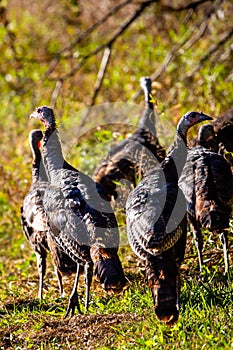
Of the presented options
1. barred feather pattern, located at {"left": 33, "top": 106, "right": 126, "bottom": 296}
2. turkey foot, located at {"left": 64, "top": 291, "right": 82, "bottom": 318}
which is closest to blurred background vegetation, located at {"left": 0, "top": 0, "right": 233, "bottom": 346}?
barred feather pattern, located at {"left": 33, "top": 106, "right": 126, "bottom": 296}

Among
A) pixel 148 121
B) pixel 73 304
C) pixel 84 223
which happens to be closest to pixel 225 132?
pixel 148 121

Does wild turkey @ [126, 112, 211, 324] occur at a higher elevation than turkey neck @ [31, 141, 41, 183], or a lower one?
lower

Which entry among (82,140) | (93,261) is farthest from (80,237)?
(82,140)

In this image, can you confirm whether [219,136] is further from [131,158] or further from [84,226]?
[84,226]

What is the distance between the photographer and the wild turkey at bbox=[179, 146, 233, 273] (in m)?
6.17

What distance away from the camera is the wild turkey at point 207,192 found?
6172mm

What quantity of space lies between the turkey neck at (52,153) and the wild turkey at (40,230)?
294 millimetres

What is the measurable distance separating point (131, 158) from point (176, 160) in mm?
2210

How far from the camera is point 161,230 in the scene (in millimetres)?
5551

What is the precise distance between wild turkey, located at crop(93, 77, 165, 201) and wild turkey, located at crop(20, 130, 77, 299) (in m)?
0.98

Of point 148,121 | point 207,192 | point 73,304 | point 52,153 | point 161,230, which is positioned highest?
point 148,121

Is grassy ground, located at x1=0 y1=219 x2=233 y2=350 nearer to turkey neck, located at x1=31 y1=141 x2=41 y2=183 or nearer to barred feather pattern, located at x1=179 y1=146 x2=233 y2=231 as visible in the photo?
barred feather pattern, located at x1=179 y1=146 x2=233 y2=231

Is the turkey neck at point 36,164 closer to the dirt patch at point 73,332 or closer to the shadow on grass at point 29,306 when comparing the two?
the shadow on grass at point 29,306

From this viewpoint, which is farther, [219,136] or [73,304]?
[219,136]
